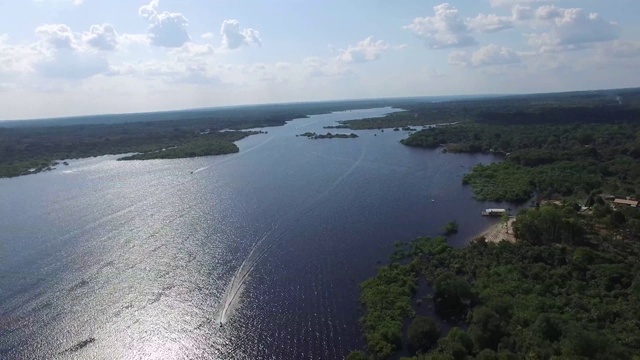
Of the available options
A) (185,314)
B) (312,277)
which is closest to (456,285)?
(312,277)

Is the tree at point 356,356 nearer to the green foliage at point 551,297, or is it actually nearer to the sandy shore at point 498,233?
the green foliage at point 551,297

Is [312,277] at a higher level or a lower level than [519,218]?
lower

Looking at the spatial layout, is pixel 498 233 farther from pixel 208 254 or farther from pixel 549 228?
pixel 208 254

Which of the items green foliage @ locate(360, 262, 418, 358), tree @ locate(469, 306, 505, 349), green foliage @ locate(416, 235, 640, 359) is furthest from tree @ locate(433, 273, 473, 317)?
tree @ locate(469, 306, 505, 349)

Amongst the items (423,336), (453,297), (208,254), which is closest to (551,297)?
(453,297)

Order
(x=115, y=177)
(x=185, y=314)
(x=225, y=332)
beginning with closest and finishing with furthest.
A: (x=225, y=332)
(x=185, y=314)
(x=115, y=177)

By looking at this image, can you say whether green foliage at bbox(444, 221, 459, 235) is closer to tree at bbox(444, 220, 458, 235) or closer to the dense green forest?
tree at bbox(444, 220, 458, 235)

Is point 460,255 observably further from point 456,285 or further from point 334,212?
point 334,212
